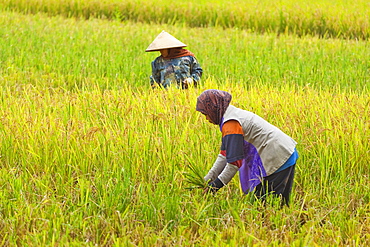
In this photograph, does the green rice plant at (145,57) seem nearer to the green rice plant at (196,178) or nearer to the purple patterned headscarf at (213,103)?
the green rice plant at (196,178)

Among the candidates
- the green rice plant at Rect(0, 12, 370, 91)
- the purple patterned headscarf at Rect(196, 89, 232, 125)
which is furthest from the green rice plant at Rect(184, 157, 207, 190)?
the green rice plant at Rect(0, 12, 370, 91)

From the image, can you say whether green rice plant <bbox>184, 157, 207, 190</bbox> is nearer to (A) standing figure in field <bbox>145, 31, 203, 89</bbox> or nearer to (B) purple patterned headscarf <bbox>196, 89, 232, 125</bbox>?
(B) purple patterned headscarf <bbox>196, 89, 232, 125</bbox>

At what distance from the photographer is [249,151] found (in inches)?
119

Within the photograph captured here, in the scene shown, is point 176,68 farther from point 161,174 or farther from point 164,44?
point 161,174

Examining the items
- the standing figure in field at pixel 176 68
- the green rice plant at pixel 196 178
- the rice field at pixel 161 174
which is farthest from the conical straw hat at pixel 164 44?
the green rice plant at pixel 196 178

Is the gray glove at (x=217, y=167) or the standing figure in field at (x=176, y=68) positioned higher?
the standing figure in field at (x=176, y=68)

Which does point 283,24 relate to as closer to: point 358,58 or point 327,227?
point 358,58

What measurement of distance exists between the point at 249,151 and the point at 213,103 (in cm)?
42

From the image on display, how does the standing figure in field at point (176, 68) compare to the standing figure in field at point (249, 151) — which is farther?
the standing figure in field at point (176, 68)

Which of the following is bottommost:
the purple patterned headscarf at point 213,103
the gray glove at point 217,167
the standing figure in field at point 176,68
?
the gray glove at point 217,167

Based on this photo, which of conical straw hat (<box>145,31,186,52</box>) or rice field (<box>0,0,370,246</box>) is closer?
rice field (<box>0,0,370,246</box>)

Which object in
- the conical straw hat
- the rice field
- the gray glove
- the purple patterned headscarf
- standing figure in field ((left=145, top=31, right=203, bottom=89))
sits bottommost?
the rice field

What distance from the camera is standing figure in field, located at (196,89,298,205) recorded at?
2.83 meters

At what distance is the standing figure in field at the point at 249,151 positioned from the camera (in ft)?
9.27
